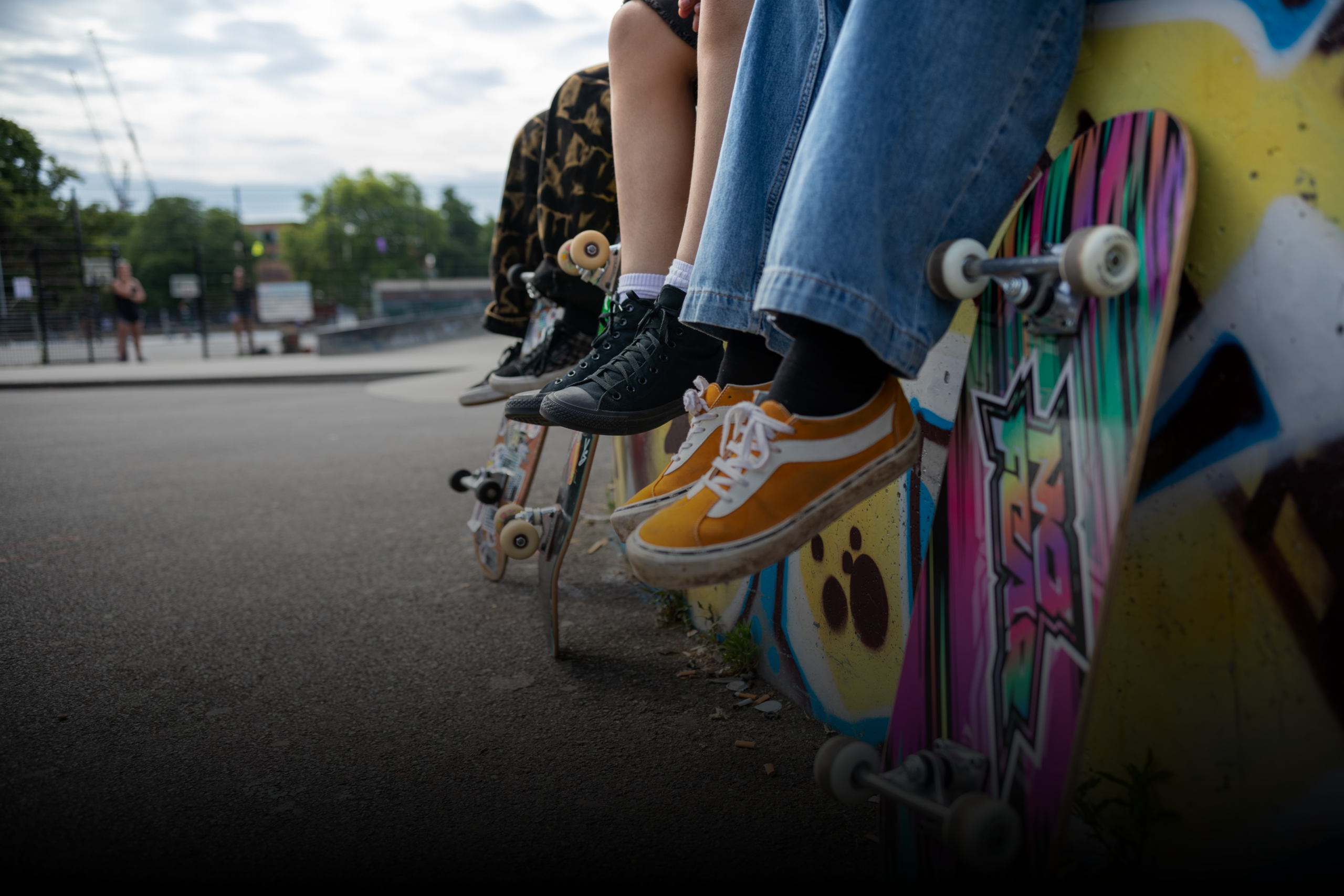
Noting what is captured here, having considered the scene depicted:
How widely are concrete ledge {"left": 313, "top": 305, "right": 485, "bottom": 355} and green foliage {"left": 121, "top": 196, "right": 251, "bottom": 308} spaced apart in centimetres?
4199

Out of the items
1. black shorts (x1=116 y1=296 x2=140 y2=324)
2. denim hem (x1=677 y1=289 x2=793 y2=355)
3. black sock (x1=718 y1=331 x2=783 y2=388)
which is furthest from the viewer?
black shorts (x1=116 y1=296 x2=140 y2=324)

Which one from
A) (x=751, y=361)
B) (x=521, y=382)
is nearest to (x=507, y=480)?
(x=521, y=382)

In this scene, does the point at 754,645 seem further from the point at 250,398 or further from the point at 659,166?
the point at 250,398

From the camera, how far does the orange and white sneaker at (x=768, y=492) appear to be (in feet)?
3.54

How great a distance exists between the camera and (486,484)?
2.79 metres

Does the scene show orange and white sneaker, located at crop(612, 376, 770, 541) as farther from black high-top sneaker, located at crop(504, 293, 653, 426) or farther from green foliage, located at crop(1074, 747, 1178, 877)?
green foliage, located at crop(1074, 747, 1178, 877)

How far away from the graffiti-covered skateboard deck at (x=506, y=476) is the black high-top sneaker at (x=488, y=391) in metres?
0.04

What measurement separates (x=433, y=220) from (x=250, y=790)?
87826 mm

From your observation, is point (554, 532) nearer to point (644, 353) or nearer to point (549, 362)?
point (549, 362)

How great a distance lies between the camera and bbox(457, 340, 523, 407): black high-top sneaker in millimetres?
2506

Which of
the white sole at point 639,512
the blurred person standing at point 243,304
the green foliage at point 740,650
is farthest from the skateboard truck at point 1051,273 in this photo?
the blurred person standing at point 243,304

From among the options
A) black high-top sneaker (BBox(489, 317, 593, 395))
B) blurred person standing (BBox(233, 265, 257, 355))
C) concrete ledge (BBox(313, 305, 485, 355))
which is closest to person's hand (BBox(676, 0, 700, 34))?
black high-top sneaker (BBox(489, 317, 593, 395))

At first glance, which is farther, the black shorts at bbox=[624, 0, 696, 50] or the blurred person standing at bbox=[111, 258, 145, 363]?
the blurred person standing at bbox=[111, 258, 145, 363]

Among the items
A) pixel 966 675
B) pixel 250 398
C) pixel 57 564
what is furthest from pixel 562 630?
pixel 250 398
